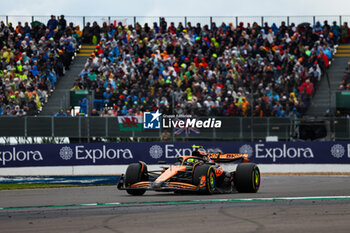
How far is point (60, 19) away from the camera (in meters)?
35.4

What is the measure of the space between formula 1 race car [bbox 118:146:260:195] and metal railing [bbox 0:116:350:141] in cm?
Answer: 906

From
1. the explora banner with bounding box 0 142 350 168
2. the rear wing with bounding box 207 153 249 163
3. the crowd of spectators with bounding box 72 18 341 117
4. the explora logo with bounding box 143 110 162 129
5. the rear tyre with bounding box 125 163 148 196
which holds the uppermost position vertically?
the crowd of spectators with bounding box 72 18 341 117

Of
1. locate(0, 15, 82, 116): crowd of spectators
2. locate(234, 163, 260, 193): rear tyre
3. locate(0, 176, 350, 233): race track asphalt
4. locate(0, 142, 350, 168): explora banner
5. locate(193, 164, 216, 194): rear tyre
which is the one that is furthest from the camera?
locate(0, 15, 82, 116): crowd of spectators

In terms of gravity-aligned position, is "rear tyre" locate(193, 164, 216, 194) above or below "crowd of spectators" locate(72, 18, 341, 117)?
below

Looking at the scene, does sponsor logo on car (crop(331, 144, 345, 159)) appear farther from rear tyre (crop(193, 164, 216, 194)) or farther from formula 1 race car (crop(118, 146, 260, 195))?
rear tyre (crop(193, 164, 216, 194))

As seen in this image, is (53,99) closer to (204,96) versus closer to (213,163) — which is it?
(204,96)

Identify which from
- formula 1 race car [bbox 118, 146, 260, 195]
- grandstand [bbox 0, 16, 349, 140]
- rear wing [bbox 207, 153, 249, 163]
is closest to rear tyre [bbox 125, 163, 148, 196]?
formula 1 race car [bbox 118, 146, 260, 195]

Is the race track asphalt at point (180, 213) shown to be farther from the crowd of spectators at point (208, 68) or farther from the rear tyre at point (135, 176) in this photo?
the crowd of spectators at point (208, 68)

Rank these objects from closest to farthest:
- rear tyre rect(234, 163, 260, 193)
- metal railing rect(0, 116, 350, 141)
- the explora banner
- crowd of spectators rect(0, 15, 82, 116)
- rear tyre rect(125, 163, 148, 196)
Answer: rear tyre rect(125, 163, 148, 196) < rear tyre rect(234, 163, 260, 193) < metal railing rect(0, 116, 350, 141) < the explora banner < crowd of spectators rect(0, 15, 82, 116)

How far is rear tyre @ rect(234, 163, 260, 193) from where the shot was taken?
15055 mm

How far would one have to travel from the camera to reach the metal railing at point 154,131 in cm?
2466

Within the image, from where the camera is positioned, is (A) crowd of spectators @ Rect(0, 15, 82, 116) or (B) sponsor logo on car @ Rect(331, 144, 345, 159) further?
(A) crowd of spectators @ Rect(0, 15, 82, 116)

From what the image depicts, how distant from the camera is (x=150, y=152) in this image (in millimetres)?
25469

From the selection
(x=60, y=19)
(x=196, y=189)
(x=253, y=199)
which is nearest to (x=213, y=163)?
(x=196, y=189)
